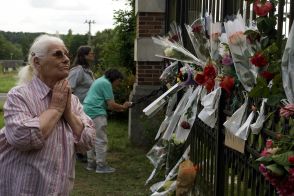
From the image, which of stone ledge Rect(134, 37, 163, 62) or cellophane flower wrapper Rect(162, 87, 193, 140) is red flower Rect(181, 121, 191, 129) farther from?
stone ledge Rect(134, 37, 163, 62)

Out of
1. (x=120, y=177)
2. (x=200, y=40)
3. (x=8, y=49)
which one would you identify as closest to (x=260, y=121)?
(x=200, y=40)

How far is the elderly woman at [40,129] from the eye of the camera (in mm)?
3057

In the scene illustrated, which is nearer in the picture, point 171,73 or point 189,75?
point 189,75

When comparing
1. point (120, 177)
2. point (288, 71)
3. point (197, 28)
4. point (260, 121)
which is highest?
point (197, 28)

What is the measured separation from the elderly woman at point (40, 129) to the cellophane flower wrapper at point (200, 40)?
1.89 meters

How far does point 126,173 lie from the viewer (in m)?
8.21

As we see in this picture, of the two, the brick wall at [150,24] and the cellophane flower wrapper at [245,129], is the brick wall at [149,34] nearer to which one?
the brick wall at [150,24]

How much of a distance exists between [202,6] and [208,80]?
6.02 feet

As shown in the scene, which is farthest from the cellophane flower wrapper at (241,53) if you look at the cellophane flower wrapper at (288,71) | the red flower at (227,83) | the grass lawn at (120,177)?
the grass lawn at (120,177)

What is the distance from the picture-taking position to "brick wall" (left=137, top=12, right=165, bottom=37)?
34.6 feet

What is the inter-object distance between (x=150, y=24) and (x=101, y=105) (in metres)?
3.11

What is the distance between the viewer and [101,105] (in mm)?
8008

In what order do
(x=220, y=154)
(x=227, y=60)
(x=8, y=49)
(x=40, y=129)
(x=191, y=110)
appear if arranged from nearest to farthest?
(x=40, y=129) < (x=227, y=60) < (x=220, y=154) < (x=191, y=110) < (x=8, y=49)

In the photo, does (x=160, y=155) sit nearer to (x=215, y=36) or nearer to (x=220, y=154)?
(x=220, y=154)
